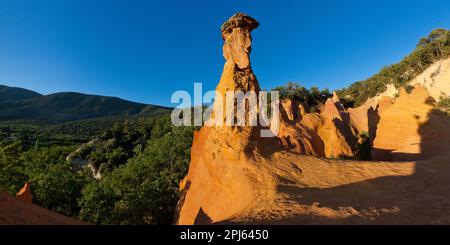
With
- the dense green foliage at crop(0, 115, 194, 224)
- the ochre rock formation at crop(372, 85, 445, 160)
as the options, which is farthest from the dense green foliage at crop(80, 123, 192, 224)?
the ochre rock formation at crop(372, 85, 445, 160)

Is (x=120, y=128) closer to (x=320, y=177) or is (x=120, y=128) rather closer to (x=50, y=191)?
(x=50, y=191)

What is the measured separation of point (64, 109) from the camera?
171 m

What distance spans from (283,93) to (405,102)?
1864 inches

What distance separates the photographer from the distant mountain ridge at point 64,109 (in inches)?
5594

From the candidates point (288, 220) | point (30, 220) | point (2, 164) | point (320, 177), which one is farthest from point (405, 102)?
point (2, 164)

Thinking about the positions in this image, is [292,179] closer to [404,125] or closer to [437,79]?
[404,125]

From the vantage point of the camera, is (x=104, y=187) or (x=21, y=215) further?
(x=104, y=187)

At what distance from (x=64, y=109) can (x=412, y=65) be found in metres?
190

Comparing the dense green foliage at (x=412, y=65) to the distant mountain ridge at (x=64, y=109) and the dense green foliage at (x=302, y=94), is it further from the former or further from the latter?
the distant mountain ridge at (x=64, y=109)

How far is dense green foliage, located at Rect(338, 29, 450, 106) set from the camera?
48.0 metres

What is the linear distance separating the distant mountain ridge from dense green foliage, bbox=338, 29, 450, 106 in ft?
387

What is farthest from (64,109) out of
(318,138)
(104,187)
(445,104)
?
(445,104)

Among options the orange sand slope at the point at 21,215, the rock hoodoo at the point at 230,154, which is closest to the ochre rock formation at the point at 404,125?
the rock hoodoo at the point at 230,154
